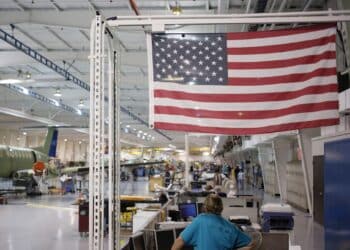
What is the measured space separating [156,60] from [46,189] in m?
25.6

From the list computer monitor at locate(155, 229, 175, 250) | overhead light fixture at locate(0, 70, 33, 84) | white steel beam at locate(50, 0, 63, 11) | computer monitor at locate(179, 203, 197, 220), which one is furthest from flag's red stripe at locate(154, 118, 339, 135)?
overhead light fixture at locate(0, 70, 33, 84)

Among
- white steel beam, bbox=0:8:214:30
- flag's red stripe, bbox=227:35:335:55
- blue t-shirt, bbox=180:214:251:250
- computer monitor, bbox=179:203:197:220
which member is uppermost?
white steel beam, bbox=0:8:214:30

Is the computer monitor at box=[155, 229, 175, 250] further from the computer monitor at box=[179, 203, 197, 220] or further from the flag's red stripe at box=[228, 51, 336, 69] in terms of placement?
the computer monitor at box=[179, 203, 197, 220]

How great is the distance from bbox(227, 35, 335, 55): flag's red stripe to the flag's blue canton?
141mm

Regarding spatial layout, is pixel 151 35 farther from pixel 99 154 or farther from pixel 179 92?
pixel 99 154

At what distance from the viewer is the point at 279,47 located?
4.30m

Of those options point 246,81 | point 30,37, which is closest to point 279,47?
point 246,81

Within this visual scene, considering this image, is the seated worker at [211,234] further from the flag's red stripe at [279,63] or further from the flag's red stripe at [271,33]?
the flag's red stripe at [271,33]

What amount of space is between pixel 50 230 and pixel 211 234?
1035 centimetres

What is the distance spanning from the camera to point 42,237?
1209cm

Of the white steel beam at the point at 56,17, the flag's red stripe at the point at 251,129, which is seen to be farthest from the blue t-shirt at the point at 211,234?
the white steel beam at the point at 56,17

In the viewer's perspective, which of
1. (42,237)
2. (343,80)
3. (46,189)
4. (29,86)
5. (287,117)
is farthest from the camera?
(46,189)

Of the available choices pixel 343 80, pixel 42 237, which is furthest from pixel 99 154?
pixel 42 237

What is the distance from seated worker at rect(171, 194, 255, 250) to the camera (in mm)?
3943
